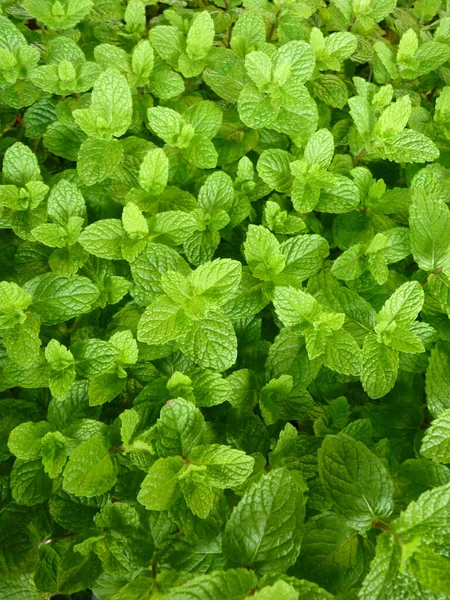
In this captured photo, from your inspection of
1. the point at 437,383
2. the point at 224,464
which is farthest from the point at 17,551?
the point at 437,383

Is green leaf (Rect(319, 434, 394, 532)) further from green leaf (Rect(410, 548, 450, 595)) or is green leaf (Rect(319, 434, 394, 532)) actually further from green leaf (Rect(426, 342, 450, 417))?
green leaf (Rect(426, 342, 450, 417))

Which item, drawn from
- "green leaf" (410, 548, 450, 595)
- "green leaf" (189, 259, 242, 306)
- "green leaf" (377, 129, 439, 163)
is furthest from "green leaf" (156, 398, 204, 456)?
"green leaf" (377, 129, 439, 163)

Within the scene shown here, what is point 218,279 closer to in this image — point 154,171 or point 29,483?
point 154,171

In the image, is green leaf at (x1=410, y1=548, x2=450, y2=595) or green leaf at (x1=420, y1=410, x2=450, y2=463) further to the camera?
green leaf at (x1=420, y1=410, x2=450, y2=463)

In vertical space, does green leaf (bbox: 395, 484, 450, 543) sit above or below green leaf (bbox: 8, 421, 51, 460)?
above

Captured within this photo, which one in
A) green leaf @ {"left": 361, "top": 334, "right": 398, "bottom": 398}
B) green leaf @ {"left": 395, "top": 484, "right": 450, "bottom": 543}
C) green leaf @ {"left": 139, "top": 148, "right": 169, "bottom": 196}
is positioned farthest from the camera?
green leaf @ {"left": 139, "top": 148, "right": 169, "bottom": 196}

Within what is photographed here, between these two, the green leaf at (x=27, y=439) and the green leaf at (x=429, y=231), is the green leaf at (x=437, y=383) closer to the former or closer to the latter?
the green leaf at (x=429, y=231)

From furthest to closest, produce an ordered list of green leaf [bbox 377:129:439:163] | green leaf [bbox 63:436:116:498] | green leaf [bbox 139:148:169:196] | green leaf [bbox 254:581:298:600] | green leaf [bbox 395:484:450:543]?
1. green leaf [bbox 377:129:439:163]
2. green leaf [bbox 139:148:169:196]
3. green leaf [bbox 63:436:116:498]
4. green leaf [bbox 395:484:450:543]
5. green leaf [bbox 254:581:298:600]

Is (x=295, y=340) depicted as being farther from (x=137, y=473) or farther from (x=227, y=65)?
(x=227, y=65)
